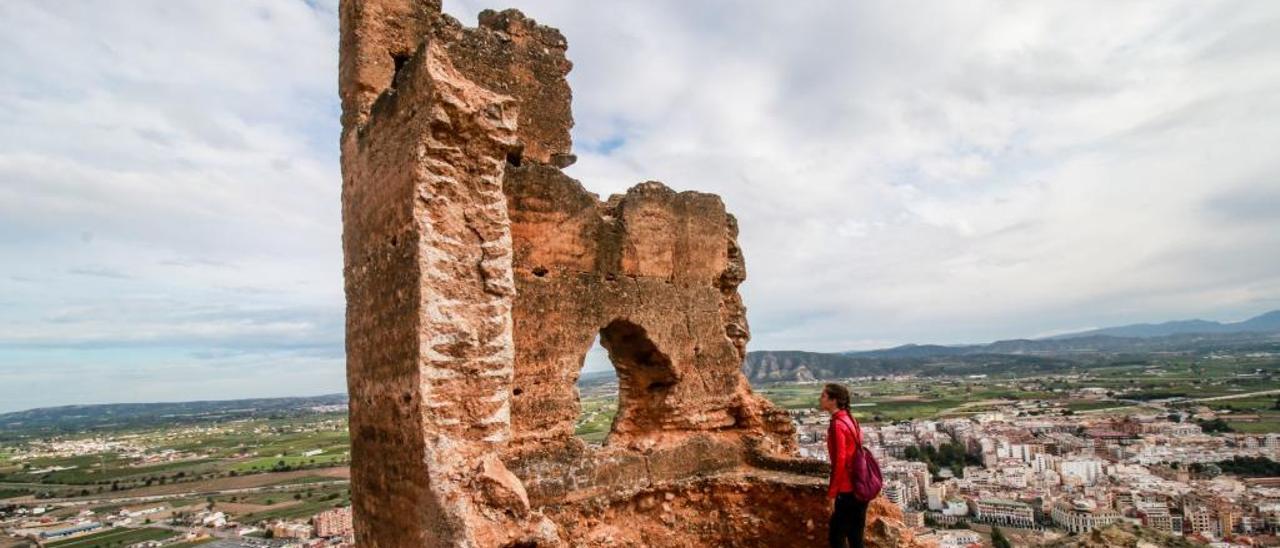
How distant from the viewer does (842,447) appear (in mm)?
5430

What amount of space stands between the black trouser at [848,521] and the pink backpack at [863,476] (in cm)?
15

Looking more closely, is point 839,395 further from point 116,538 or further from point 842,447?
point 116,538

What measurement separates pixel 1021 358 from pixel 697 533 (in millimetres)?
150592

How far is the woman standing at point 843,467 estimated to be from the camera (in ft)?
17.8

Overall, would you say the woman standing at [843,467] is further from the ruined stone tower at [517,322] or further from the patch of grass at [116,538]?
the patch of grass at [116,538]

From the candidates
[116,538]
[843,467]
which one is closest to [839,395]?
[843,467]

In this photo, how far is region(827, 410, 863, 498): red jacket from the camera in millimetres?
5410

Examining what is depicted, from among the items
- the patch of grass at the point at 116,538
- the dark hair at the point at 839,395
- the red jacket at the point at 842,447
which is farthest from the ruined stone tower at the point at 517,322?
the patch of grass at the point at 116,538

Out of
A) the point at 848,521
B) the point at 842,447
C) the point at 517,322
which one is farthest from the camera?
the point at 517,322

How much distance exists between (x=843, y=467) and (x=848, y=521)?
1.75 ft

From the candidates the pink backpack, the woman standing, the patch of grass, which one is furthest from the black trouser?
the patch of grass

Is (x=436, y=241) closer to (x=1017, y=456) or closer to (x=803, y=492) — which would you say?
(x=803, y=492)

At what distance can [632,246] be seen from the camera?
271 inches

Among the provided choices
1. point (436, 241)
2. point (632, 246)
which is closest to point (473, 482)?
point (436, 241)
